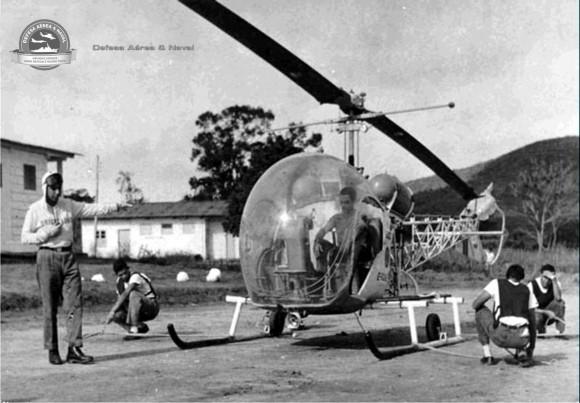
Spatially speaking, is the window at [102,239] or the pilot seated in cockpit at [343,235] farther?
the window at [102,239]

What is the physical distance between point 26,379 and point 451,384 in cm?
393

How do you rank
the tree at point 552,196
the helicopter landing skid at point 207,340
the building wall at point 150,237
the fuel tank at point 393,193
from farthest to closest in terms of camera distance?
1. the building wall at point 150,237
2. the tree at point 552,196
3. the fuel tank at point 393,193
4. the helicopter landing skid at point 207,340

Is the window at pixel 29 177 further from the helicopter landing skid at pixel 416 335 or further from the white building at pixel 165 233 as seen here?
the helicopter landing skid at pixel 416 335

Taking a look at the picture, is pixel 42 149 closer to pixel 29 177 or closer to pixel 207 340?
pixel 29 177

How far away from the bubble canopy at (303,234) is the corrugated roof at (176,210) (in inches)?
1449

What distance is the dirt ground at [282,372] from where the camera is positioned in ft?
18.7

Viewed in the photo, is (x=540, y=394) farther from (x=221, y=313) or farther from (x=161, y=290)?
(x=161, y=290)

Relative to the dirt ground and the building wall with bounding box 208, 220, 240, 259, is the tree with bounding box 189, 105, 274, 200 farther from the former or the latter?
the dirt ground

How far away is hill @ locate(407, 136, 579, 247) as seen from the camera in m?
46.5

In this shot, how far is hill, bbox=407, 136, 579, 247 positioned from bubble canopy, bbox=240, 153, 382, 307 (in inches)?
1220

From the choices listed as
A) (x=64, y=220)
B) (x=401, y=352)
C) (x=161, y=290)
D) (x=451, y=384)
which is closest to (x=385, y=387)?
(x=451, y=384)

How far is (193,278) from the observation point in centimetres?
2328

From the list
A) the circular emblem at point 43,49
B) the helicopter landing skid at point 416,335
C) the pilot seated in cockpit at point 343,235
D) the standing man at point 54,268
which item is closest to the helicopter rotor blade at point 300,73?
the pilot seated in cockpit at point 343,235

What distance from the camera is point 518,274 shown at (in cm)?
710
